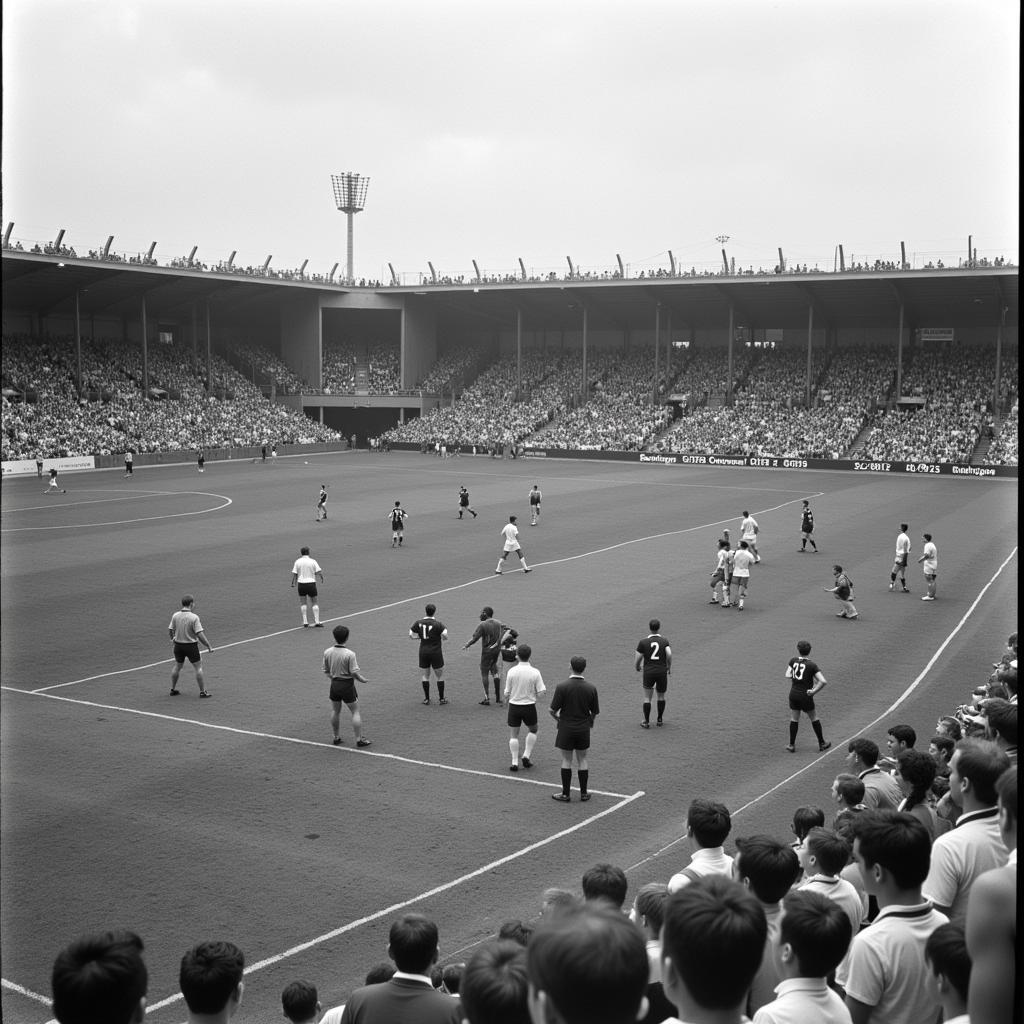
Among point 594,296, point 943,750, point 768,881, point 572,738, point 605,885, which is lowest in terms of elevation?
point 572,738

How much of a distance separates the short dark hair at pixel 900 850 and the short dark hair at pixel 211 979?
2893mm

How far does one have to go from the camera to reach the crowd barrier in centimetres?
6041

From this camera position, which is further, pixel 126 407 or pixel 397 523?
pixel 126 407

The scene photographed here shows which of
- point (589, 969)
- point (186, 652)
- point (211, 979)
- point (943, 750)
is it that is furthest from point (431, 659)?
point (589, 969)

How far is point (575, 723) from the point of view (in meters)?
12.9

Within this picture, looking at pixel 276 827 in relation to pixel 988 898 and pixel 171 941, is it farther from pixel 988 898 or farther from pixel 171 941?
pixel 988 898

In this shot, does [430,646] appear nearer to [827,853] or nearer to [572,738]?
[572,738]

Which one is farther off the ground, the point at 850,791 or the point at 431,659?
the point at 850,791

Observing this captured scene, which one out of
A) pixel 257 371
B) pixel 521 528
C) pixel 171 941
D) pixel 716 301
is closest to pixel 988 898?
pixel 171 941

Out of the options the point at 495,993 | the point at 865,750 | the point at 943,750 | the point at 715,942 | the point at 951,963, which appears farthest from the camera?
the point at 943,750

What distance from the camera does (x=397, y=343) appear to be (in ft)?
303

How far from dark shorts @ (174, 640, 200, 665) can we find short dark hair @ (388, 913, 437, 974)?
13286 mm

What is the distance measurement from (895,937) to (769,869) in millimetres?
762

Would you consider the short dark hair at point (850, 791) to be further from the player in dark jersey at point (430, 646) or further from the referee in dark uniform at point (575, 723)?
the player in dark jersey at point (430, 646)
